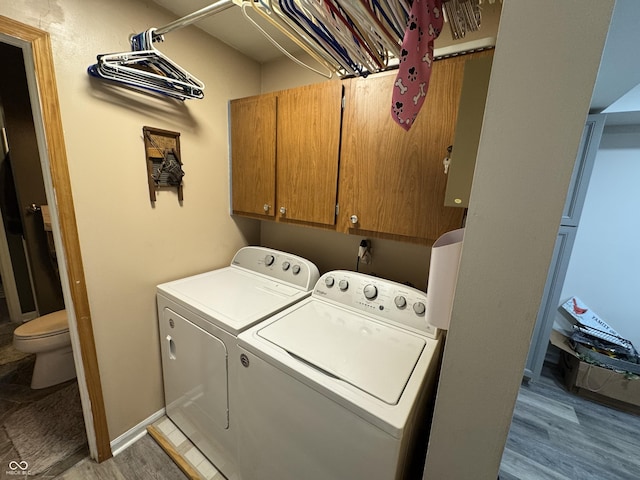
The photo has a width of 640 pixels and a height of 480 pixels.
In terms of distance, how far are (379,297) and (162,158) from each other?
152 cm

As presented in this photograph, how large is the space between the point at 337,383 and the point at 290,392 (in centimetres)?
21

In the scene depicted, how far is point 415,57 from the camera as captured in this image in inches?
31.4

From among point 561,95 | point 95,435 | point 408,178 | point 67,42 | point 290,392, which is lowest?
point 95,435

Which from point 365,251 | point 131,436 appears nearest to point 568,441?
point 365,251

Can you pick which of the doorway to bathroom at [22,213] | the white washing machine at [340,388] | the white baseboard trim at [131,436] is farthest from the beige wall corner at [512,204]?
the doorway to bathroom at [22,213]

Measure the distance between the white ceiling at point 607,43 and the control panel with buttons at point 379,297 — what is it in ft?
4.68

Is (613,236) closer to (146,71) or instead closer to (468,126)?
(468,126)

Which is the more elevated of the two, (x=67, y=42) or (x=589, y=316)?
(x=67, y=42)

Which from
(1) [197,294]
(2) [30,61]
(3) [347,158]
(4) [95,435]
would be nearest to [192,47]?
(2) [30,61]

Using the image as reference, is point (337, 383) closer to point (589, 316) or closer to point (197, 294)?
point (197, 294)

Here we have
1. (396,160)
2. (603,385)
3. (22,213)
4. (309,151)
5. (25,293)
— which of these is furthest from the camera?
(25,293)

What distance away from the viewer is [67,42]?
115 centimetres

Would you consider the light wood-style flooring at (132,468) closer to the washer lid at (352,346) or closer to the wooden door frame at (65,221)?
the wooden door frame at (65,221)

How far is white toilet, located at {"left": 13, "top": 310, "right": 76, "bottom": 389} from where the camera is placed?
6.04ft
